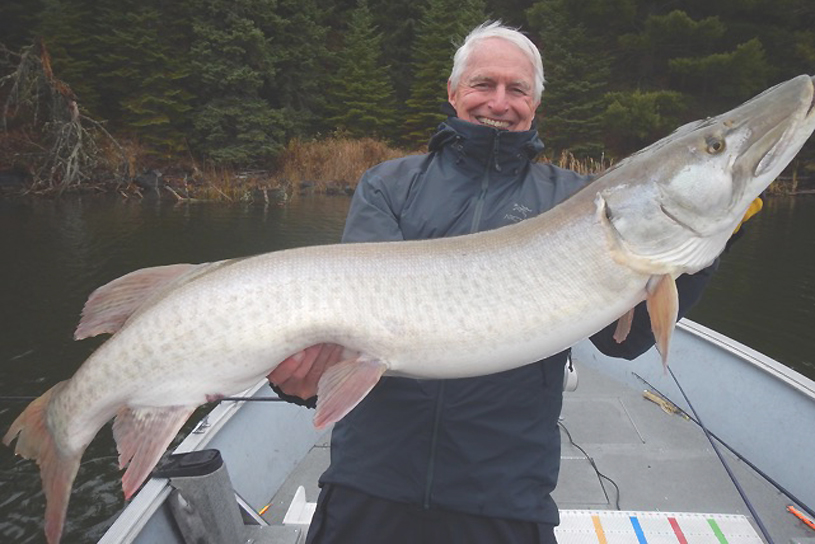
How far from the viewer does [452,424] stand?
1.58 m

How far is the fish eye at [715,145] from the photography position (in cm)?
147

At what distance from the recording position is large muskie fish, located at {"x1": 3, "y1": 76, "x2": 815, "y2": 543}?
1.48m

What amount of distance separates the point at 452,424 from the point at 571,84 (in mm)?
24430

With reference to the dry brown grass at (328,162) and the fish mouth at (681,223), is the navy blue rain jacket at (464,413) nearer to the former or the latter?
the fish mouth at (681,223)

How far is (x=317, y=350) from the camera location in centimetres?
163

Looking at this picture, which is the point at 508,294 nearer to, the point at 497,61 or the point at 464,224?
the point at 464,224

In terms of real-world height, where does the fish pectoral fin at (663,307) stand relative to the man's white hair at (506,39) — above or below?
below

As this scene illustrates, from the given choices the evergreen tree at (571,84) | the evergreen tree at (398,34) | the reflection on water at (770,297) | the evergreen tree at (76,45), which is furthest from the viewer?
the evergreen tree at (398,34)

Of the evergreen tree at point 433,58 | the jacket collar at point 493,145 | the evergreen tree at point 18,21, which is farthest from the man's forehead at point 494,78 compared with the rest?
the evergreen tree at point 18,21

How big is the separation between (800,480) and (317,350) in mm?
2696

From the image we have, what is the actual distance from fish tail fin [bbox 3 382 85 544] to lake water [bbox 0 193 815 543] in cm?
284

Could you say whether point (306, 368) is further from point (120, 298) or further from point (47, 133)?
point (47, 133)

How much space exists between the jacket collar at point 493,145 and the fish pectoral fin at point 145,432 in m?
1.22

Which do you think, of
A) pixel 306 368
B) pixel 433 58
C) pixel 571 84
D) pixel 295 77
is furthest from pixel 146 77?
pixel 306 368
